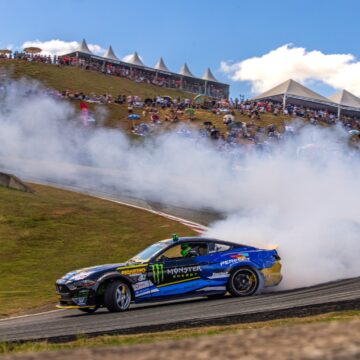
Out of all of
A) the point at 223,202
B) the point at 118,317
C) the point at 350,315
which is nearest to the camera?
the point at 350,315

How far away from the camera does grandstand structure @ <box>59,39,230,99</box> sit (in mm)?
71000

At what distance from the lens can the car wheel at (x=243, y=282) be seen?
36.6 feet

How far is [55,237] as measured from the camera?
18750 millimetres

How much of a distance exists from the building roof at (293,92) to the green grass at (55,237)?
3629 cm

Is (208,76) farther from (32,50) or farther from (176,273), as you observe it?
(176,273)

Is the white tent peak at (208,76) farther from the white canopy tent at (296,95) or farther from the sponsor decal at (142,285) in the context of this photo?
the sponsor decal at (142,285)

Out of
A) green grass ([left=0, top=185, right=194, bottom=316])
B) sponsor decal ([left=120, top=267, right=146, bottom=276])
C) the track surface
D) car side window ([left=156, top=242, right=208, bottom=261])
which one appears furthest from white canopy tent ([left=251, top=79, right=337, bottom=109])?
sponsor decal ([left=120, top=267, right=146, bottom=276])

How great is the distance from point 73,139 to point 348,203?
19500mm

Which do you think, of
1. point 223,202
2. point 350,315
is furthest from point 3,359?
point 223,202

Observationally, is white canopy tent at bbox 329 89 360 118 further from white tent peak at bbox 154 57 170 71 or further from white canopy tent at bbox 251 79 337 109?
white tent peak at bbox 154 57 170 71

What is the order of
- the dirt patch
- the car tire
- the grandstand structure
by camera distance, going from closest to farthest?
1. the car tire
2. the dirt patch
3. the grandstand structure

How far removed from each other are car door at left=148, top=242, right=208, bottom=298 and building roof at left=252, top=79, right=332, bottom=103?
48.0 m

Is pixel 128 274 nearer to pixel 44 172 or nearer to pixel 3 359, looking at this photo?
pixel 3 359

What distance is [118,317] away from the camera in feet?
30.3
